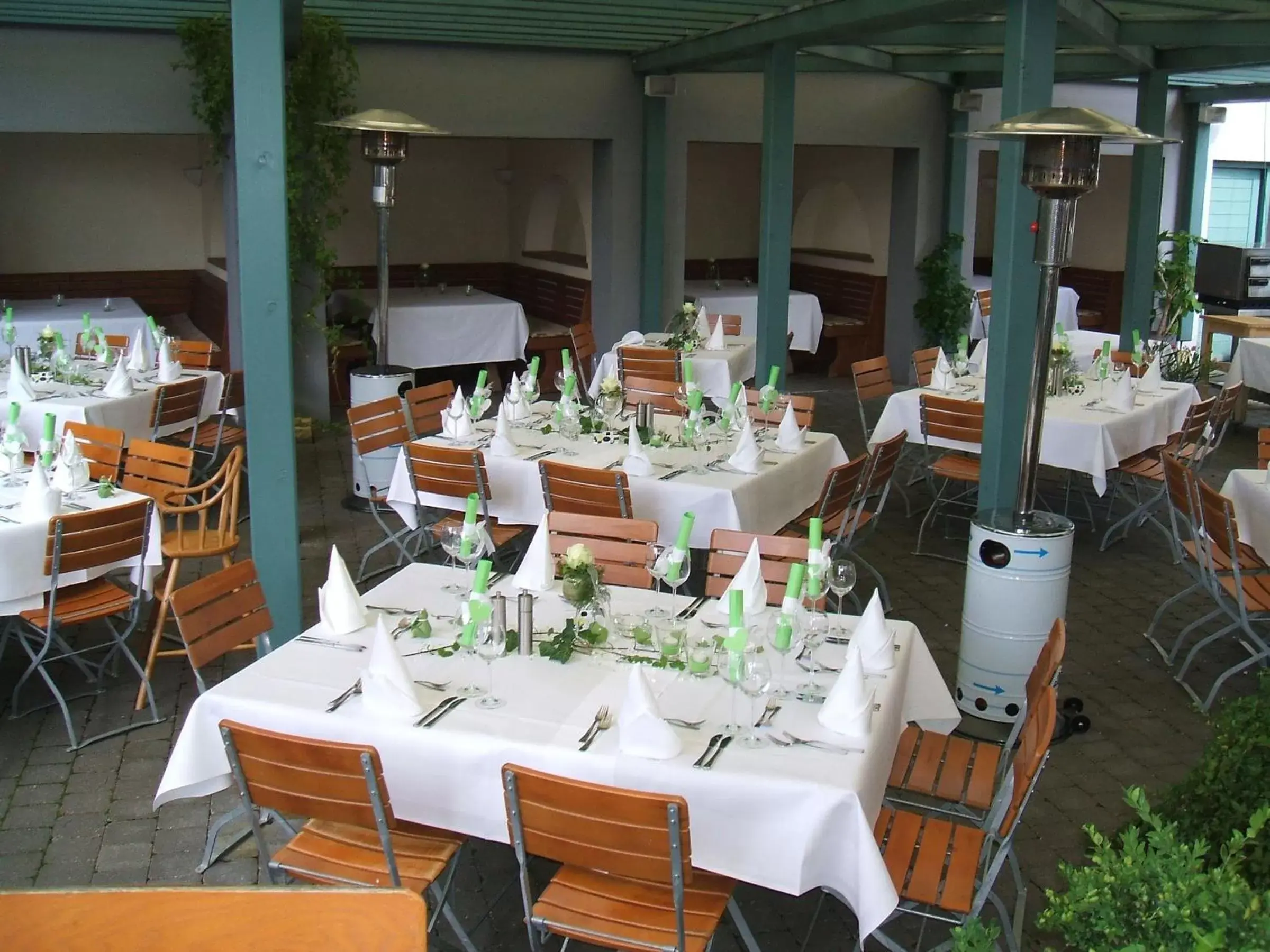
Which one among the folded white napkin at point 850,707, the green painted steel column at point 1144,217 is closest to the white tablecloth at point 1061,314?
the green painted steel column at point 1144,217

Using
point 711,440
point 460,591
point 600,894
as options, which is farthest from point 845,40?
point 600,894

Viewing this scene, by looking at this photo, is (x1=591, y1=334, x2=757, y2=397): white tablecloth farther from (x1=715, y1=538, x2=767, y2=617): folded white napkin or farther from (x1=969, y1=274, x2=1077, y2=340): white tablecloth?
(x1=715, y1=538, x2=767, y2=617): folded white napkin

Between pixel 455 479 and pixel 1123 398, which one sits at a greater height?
pixel 1123 398

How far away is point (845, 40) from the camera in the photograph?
952 cm

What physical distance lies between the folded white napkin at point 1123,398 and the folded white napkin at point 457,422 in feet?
12.4

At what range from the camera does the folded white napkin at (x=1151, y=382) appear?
28.1ft

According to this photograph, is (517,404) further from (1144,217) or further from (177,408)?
(1144,217)

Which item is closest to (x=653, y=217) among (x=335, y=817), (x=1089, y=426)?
(x=1089, y=426)

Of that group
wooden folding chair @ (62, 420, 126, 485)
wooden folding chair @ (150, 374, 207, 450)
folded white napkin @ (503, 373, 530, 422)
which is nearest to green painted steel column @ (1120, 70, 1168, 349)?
folded white napkin @ (503, 373, 530, 422)

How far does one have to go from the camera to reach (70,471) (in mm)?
5863

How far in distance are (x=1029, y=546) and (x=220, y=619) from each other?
2999 millimetres

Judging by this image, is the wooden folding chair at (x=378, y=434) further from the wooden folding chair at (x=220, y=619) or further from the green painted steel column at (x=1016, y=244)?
the green painted steel column at (x=1016, y=244)

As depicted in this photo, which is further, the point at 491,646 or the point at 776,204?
the point at 776,204

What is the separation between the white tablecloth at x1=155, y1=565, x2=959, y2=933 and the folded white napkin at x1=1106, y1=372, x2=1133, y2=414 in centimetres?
418
